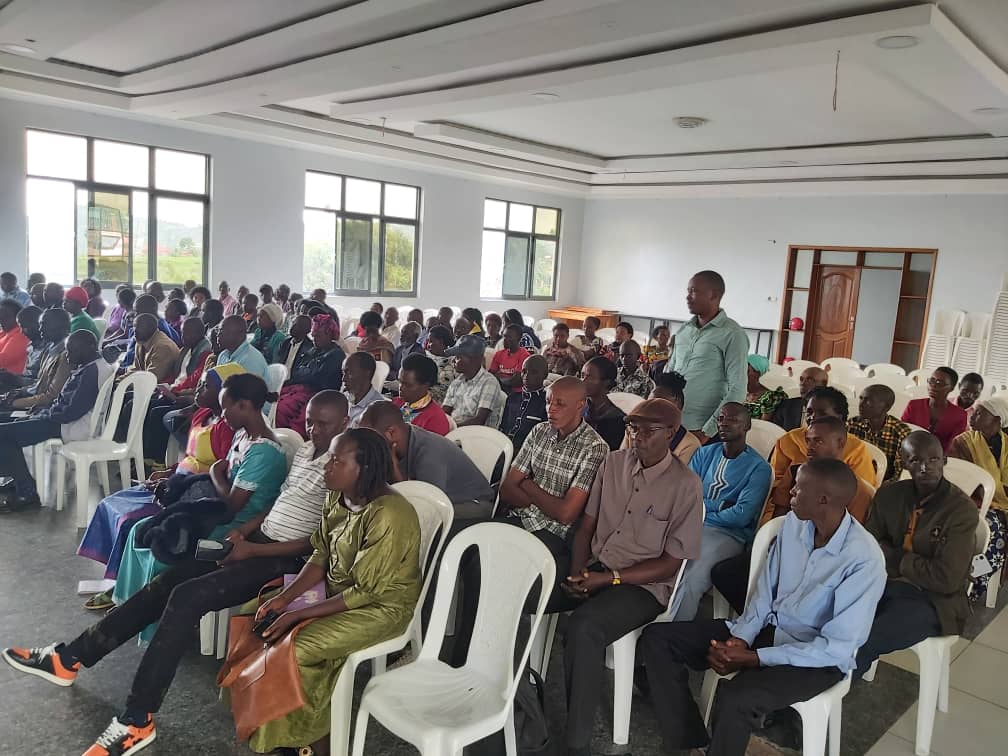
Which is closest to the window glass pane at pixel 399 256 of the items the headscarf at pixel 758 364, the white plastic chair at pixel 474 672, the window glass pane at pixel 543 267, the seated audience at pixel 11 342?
the window glass pane at pixel 543 267

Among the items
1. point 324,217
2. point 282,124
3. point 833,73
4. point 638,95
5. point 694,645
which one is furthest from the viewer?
point 324,217

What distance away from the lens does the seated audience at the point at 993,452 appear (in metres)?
3.85

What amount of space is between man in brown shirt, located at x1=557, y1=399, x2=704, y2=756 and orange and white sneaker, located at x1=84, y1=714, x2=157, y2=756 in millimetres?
→ 1349

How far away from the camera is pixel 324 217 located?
38.3ft

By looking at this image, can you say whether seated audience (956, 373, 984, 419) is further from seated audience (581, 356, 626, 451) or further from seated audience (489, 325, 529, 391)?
seated audience (489, 325, 529, 391)

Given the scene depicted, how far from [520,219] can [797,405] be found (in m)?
10.1

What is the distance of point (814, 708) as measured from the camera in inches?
88.6

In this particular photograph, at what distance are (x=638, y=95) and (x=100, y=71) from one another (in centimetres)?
556

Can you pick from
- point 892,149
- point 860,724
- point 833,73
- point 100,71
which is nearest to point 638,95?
point 833,73

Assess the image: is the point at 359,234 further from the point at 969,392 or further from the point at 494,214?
the point at 969,392

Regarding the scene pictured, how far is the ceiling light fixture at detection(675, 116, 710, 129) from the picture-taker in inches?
322

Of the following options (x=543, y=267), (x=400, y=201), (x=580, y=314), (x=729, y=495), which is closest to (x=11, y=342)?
(x=729, y=495)

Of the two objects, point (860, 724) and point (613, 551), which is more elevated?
point (613, 551)

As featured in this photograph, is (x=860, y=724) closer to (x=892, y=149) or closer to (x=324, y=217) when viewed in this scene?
(x=892, y=149)
